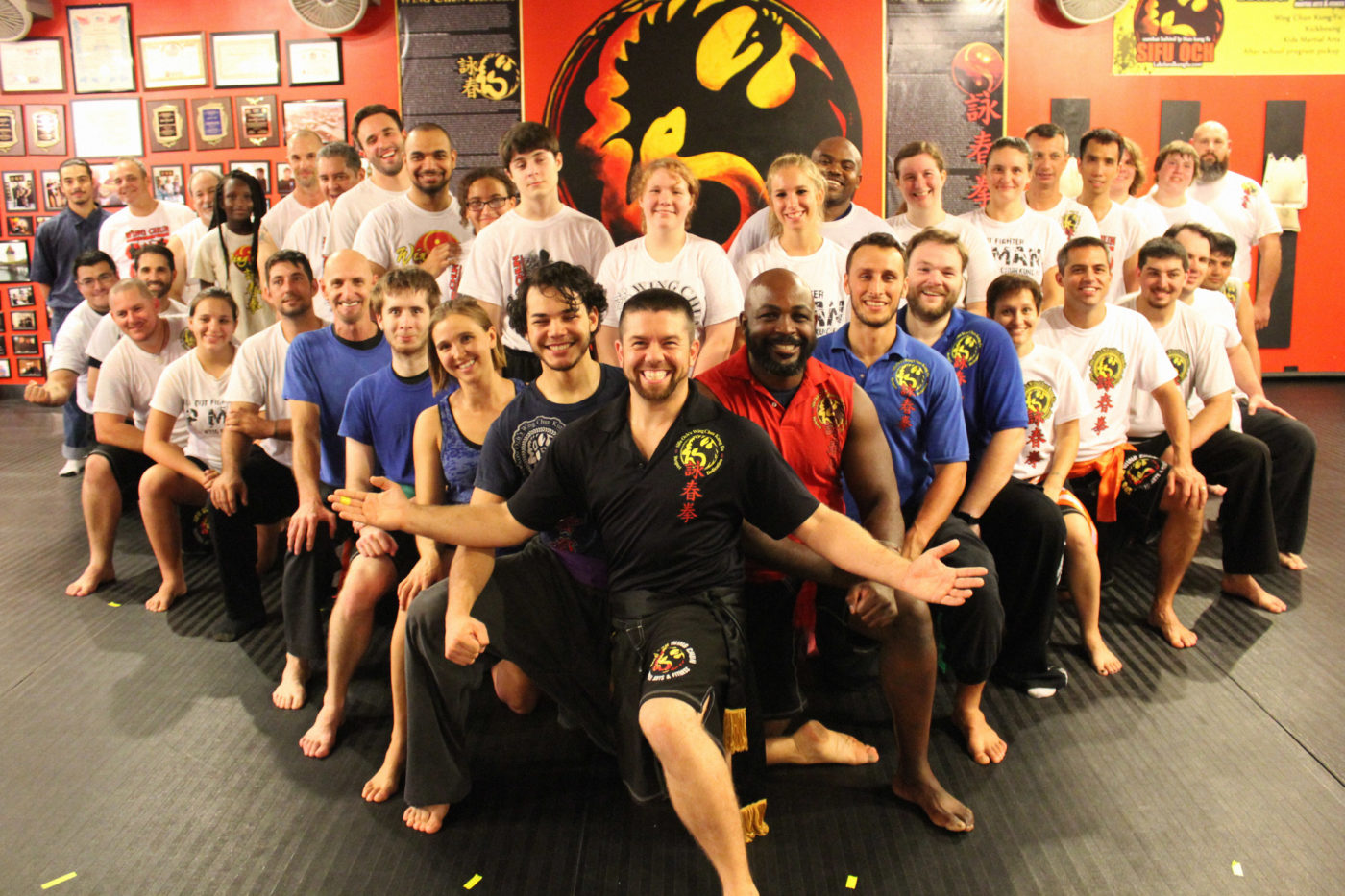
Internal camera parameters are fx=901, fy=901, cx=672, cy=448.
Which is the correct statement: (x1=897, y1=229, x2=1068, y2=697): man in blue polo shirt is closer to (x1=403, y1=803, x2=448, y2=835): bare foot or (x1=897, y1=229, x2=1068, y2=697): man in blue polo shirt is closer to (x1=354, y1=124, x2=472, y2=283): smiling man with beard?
(x1=403, y1=803, x2=448, y2=835): bare foot

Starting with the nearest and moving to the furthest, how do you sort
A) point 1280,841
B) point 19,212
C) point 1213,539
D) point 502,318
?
1. point 1280,841
2. point 502,318
3. point 1213,539
4. point 19,212

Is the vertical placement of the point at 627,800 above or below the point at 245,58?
below

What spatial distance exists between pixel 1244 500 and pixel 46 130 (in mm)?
7942

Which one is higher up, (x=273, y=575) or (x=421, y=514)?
(x=421, y=514)

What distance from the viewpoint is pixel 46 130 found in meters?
6.68

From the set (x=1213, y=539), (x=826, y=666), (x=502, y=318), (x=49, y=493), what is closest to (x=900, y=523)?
(x=826, y=666)

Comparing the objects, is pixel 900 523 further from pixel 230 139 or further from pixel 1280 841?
pixel 230 139

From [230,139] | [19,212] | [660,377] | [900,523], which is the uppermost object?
[230,139]

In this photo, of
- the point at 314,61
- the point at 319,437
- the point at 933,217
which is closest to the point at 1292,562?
the point at 933,217

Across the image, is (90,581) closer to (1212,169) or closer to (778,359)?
(778,359)

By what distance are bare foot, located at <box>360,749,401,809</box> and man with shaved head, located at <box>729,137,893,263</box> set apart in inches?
88.3

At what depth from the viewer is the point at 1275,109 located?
641 centimetres

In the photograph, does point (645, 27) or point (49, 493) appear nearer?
point (49, 493)

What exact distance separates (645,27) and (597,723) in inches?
205
